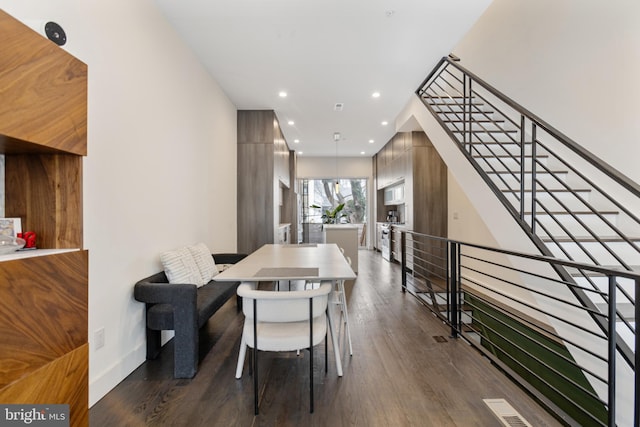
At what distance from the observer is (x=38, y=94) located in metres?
1.13

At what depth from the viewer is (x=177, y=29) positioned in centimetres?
300

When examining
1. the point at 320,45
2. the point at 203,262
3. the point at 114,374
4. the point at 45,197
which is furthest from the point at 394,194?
the point at 45,197

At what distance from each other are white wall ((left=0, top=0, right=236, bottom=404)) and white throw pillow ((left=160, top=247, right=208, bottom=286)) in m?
0.11

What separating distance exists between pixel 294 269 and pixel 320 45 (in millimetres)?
2492

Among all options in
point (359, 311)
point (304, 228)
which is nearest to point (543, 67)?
point (359, 311)

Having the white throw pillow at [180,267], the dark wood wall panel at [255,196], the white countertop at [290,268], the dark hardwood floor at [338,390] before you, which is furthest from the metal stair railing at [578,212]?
the dark wood wall panel at [255,196]

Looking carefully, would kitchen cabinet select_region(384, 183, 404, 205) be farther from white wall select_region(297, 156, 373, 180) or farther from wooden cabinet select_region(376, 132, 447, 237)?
wooden cabinet select_region(376, 132, 447, 237)

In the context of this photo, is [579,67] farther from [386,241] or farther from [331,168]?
[331,168]

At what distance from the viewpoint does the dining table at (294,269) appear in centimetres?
204

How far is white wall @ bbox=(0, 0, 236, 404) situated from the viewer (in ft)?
6.16

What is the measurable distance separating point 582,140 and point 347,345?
3.07 meters

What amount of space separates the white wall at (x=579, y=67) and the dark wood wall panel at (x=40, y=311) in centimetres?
393

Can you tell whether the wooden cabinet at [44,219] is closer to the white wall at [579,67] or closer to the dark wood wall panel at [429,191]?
the white wall at [579,67]

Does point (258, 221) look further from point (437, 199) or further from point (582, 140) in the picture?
point (582, 140)
